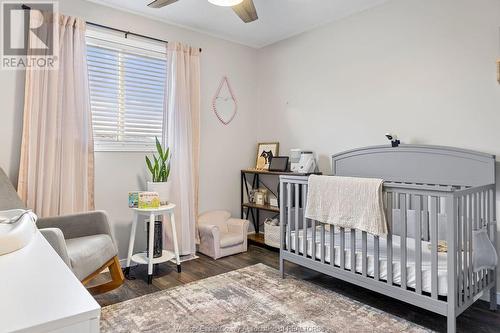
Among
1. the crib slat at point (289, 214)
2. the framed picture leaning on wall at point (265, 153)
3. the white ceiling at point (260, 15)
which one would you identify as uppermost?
the white ceiling at point (260, 15)

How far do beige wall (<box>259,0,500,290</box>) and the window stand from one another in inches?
56.7

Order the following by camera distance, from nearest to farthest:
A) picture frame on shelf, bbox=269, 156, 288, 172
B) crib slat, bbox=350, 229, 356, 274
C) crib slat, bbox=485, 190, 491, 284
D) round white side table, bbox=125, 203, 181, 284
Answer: crib slat, bbox=485, 190, 491, 284
crib slat, bbox=350, 229, 356, 274
round white side table, bbox=125, 203, 181, 284
picture frame on shelf, bbox=269, 156, 288, 172

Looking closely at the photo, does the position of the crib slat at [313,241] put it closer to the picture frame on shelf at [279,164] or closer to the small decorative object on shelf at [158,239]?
the picture frame on shelf at [279,164]

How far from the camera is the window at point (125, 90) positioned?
9.65 ft

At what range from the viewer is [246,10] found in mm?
2324

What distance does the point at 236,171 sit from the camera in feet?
13.2

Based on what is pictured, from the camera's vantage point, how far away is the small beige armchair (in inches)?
130

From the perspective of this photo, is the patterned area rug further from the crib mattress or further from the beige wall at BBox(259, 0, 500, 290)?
the beige wall at BBox(259, 0, 500, 290)

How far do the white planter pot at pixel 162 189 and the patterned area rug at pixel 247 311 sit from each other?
80 cm

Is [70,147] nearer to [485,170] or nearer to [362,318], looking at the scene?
[362,318]

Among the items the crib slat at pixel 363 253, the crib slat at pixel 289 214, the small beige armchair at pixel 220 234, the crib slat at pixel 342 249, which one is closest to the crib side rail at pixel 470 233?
the crib slat at pixel 363 253

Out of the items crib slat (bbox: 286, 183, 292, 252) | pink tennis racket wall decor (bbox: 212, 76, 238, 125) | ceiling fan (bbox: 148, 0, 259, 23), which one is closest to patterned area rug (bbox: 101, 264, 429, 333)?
crib slat (bbox: 286, 183, 292, 252)

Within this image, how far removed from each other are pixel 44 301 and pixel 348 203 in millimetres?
1916

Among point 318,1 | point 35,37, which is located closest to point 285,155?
point 318,1
